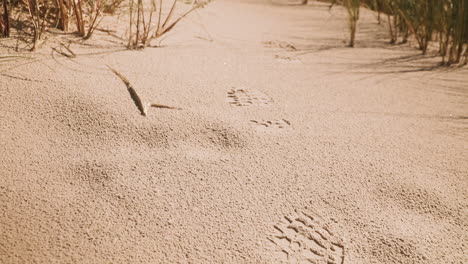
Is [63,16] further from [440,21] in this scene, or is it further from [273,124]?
[440,21]

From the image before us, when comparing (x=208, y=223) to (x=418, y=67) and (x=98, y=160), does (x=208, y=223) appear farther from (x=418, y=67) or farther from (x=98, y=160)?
(x=418, y=67)

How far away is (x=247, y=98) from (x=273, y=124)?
6.9 inches

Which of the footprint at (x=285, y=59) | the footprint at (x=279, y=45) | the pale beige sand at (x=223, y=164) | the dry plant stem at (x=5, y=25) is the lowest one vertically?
the pale beige sand at (x=223, y=164)

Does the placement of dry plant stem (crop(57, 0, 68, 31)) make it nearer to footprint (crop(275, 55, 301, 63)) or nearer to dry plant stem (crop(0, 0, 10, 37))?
dry plant stem (crop(0, 0, 10, 37))

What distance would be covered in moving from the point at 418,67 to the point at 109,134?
140 centimetres

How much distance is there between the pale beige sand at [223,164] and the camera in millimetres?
696

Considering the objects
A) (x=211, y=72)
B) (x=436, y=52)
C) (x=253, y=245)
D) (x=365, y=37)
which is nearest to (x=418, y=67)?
(x=436, y=52)

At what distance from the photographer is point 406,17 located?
1.86 meters

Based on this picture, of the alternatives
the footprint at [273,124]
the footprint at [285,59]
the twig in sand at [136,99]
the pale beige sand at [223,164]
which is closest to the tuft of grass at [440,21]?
the pale beige sand at [223,164]

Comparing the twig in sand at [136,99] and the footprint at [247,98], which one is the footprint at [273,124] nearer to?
the footprint at [247,98]

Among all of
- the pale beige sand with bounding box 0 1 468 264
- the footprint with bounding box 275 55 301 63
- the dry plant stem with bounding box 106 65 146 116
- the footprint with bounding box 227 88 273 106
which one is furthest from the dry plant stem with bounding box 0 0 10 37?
the footprint with bounding box 275 55 301 63

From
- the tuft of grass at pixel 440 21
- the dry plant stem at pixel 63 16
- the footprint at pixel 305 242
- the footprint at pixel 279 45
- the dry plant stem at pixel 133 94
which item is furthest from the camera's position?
the footprint at pixel 279 45

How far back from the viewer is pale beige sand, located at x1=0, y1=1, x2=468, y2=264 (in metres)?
0.70

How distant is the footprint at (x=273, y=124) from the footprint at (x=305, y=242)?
13.8 inches
